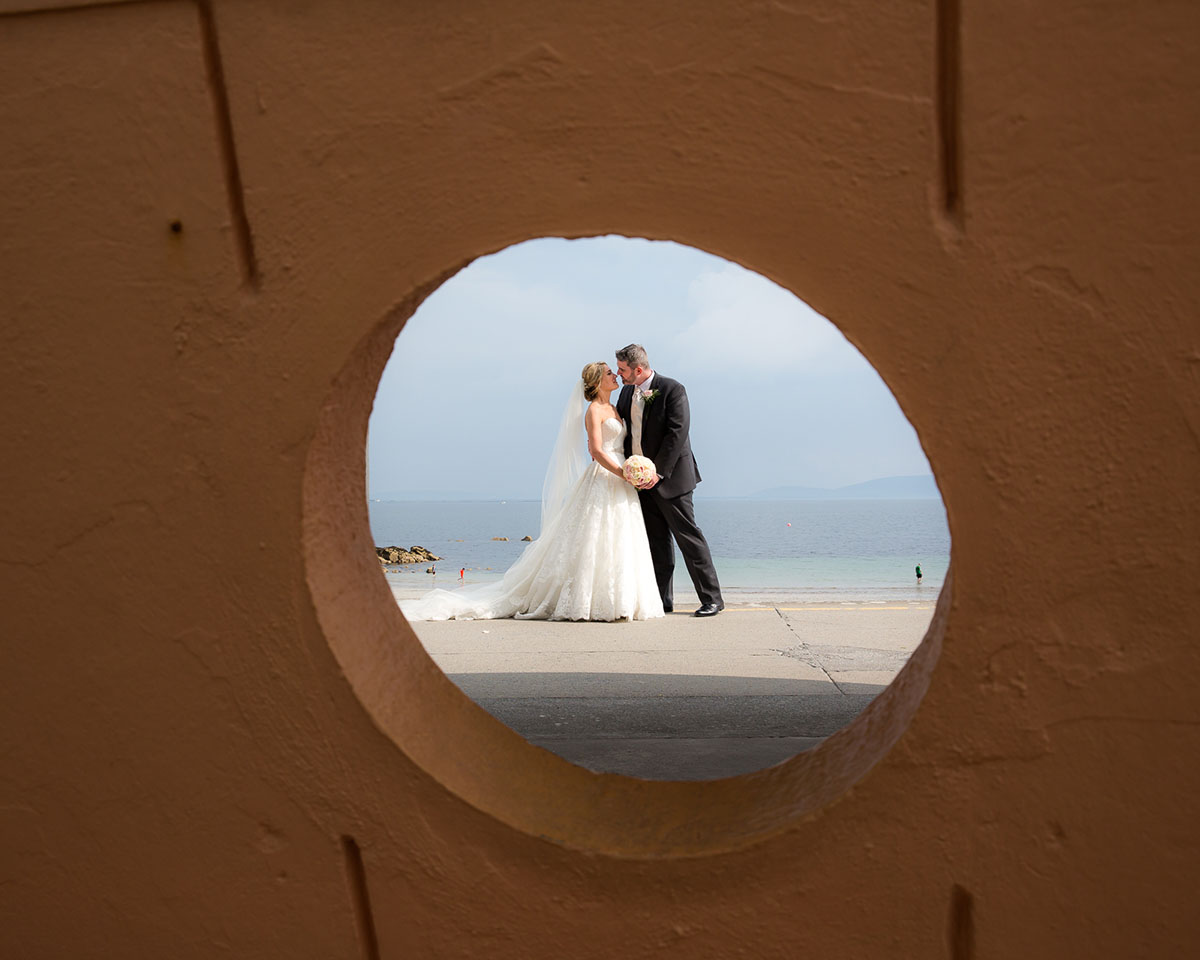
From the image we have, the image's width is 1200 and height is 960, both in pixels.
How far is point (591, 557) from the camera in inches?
297

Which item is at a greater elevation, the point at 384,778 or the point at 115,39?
the point at 115,39

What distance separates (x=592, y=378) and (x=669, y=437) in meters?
0.82

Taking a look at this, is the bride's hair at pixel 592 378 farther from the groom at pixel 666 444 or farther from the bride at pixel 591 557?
the groom at pixel 666 444

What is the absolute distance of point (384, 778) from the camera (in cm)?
195

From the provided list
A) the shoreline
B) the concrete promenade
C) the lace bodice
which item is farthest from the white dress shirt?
the shoreline

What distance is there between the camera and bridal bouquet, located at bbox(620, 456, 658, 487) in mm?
7227

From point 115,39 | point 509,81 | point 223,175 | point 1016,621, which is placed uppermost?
point 115,39

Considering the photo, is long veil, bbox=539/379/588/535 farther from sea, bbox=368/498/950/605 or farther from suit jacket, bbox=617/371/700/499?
sea, bbox=368/498/950/605

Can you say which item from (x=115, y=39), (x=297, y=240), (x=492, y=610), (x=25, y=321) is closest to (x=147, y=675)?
(x=25, y=321)

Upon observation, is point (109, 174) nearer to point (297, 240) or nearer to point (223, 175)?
point (223, 175)

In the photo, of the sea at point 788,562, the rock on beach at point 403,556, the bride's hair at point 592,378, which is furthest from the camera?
the rock on beach at point 403,556

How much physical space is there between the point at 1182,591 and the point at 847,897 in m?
0.89

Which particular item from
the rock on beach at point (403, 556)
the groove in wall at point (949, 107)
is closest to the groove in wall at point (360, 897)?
the groove in wall at point (949, 107)

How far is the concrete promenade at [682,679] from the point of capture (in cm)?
393
